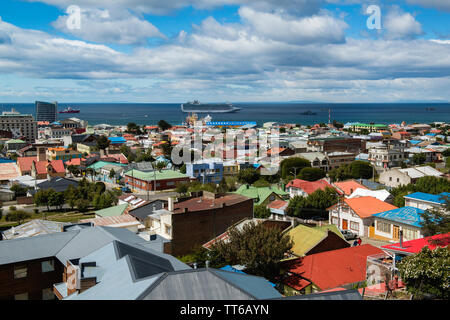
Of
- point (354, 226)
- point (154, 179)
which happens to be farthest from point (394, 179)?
point (154, 179)

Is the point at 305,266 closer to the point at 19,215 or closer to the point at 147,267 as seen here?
the point at 147,267

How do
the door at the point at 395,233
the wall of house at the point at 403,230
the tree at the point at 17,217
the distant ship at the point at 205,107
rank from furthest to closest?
1. the distant ship at the point at 205,107
2. the tree at the point at 17,217
3. the door at the point at 395,233
4. the wall of house at the point at 403,230

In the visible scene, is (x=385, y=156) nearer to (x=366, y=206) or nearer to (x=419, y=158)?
(x=419, y=158)

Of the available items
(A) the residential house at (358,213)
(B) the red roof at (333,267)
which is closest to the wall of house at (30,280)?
(B) the red roof at (333,267)

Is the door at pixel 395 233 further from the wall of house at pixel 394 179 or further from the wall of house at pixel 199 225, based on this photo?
the wall of house at pixel 394 179

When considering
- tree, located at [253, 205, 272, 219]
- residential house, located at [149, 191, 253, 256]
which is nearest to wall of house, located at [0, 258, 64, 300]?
residential house, located at [149, 191, 253, 256]
